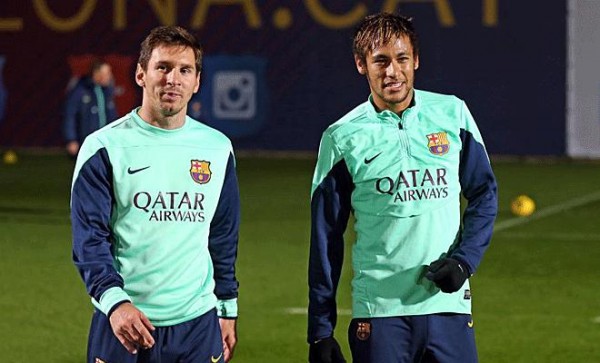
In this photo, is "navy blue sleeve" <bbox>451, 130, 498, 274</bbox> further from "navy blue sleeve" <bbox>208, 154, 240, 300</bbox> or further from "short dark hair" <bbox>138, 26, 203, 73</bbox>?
"short dark hair" <bbox>138, 26, 203, 73</bbox>

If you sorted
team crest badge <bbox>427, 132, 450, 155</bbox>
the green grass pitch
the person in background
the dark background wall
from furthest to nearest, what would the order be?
the dark background wall
the person in background
the green grass pitch
team crest badge <bbox>427, 132, 450, 155</bbox>

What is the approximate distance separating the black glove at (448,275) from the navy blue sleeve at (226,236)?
0.73 m

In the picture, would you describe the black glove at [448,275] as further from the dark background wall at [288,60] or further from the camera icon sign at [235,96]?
the camera icon sign at [235,96]

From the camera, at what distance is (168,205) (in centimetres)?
456

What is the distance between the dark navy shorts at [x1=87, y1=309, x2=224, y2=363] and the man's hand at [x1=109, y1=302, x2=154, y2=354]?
0.17 metres

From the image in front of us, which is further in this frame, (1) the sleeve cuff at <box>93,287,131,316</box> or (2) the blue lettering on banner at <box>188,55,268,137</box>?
(2) the blue lettering on banner at <box>188,55,268,137</box>

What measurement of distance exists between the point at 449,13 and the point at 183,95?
19.1 meters

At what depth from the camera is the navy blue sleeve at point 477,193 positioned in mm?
4770

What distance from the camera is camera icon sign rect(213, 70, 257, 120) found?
971 inches

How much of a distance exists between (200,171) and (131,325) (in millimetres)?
642

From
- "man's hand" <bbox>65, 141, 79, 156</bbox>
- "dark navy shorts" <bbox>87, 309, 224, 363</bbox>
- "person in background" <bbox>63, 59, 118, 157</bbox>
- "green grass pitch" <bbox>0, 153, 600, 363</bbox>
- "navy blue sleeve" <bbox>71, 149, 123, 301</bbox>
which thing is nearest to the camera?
"navy blue sleeve" <bbox>71, 149, 123, 301</bbox>

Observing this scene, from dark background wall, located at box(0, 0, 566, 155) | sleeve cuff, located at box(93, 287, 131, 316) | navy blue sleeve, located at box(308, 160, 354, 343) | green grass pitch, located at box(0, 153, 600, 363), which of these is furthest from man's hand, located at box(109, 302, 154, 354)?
dark background wall, located at box(0, 0, 566, 155)

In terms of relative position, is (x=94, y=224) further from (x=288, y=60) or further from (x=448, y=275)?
(x=288, y=60)

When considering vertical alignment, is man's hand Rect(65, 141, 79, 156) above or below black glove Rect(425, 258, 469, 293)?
below
